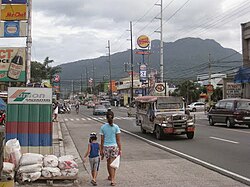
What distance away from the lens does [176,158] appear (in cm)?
1281

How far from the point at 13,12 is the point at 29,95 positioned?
8.85 m

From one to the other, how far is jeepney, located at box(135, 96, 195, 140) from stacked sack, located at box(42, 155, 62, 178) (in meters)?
10.1

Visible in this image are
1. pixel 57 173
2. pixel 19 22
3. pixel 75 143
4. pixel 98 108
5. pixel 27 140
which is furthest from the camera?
pixel 98 108

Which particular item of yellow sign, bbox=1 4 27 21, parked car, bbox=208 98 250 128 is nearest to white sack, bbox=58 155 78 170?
yellow sign, bbox=1 4 27 21

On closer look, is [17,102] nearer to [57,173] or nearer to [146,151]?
[57,173]

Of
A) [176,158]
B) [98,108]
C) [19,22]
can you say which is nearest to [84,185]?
[176,158]

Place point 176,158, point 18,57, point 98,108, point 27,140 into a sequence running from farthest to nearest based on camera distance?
point 98,108 < point 18,57 < point 176,158 < point 27,140

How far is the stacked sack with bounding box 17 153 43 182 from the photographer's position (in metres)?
8.63

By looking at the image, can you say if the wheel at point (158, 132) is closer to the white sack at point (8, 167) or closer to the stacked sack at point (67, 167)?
the stacked sack at point (67, 167)

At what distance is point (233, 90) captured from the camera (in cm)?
4653

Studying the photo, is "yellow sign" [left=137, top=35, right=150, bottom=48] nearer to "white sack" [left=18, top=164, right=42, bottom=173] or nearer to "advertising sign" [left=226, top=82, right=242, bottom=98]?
"advertising sign" [left=226, top=82, right=242, bottom=98]

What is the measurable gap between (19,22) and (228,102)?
15327 mm

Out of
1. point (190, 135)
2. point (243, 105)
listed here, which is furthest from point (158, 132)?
point (243, 105)

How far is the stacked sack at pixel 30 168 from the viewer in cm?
863
